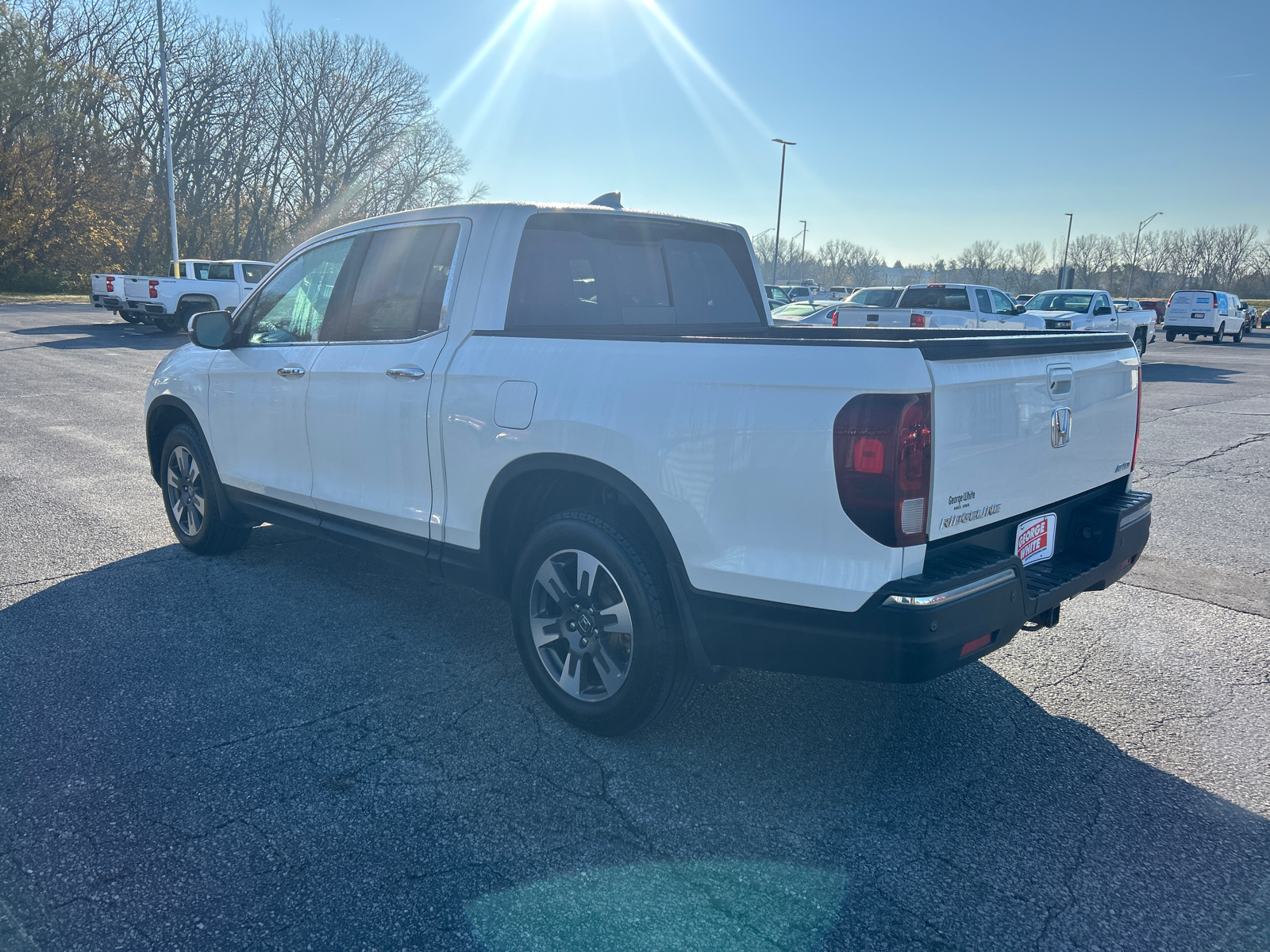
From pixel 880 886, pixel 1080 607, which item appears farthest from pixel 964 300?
pixel 880 886

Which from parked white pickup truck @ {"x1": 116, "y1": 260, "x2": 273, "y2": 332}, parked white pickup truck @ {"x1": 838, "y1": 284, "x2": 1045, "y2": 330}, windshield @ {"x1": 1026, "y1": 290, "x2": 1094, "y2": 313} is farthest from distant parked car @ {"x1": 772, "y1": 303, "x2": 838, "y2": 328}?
parked white pickup truck @ {"x1": 116, "y1": 260, "x2": 273, "y2": 332}

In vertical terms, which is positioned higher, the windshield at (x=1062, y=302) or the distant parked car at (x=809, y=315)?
the windshield at (x=1062, y=302)

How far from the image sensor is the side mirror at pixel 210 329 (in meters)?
4.60

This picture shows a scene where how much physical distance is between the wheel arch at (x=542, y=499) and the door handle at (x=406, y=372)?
0.63 meters

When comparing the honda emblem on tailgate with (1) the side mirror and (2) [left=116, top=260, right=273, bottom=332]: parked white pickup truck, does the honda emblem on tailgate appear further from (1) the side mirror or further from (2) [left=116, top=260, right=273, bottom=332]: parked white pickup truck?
(2) [left=116, top=260, right=273, bottom=332]: parked white pickup truck

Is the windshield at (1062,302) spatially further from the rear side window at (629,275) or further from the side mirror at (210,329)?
the side mirror at (210,329)

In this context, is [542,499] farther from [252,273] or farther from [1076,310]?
[252,273]

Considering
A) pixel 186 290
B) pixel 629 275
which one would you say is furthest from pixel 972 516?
pixel 186 290

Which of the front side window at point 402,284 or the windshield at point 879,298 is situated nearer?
the front side window at point 402,284

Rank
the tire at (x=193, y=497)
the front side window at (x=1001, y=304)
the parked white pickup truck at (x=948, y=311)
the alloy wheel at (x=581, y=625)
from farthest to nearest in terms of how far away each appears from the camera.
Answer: the front side window at (x=1001, y=304) → the parked white pickup truck at (x=948, y=311) → the tire at (x=193, y=497) → the alloy wheel at (x=581, y=625)

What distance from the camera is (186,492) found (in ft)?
17.6

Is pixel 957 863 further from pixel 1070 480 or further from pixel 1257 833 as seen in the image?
pixel 1070 480

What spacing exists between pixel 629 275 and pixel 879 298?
19482mm

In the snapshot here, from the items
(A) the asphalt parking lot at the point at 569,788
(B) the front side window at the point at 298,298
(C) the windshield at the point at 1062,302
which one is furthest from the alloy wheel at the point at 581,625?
(C) the windshield at the point at 1062,302
